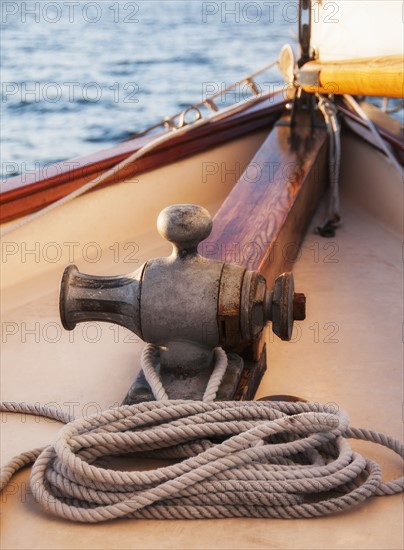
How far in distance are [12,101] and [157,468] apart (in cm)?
1105

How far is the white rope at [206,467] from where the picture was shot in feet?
4.08

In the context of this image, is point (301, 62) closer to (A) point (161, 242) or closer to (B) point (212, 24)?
(A) point (161, 242)

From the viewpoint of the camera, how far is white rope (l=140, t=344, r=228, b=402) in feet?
4.63

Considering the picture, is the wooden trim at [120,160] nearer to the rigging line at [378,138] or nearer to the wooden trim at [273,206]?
the wooden trim at [273,206]

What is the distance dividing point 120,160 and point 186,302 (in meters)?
1.32

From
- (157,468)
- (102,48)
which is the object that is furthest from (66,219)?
(102,48)

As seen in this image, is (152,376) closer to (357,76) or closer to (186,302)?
(186,302)

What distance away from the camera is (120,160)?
8.68ft

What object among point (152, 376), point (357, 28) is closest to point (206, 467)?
point (152, 376)

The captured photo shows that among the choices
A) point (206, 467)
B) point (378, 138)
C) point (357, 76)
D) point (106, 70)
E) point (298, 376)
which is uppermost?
point (357, 76)

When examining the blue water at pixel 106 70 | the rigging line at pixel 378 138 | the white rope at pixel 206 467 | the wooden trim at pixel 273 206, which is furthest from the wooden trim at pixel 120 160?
the white rope at pixel 206 467

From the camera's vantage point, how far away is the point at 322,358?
1.91m

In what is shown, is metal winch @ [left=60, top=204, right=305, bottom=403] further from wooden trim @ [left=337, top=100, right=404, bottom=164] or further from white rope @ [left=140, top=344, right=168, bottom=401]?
wooden trim @ [left=337, top=100, right=404, bottom=164]

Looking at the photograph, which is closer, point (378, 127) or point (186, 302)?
point (186, 302)
